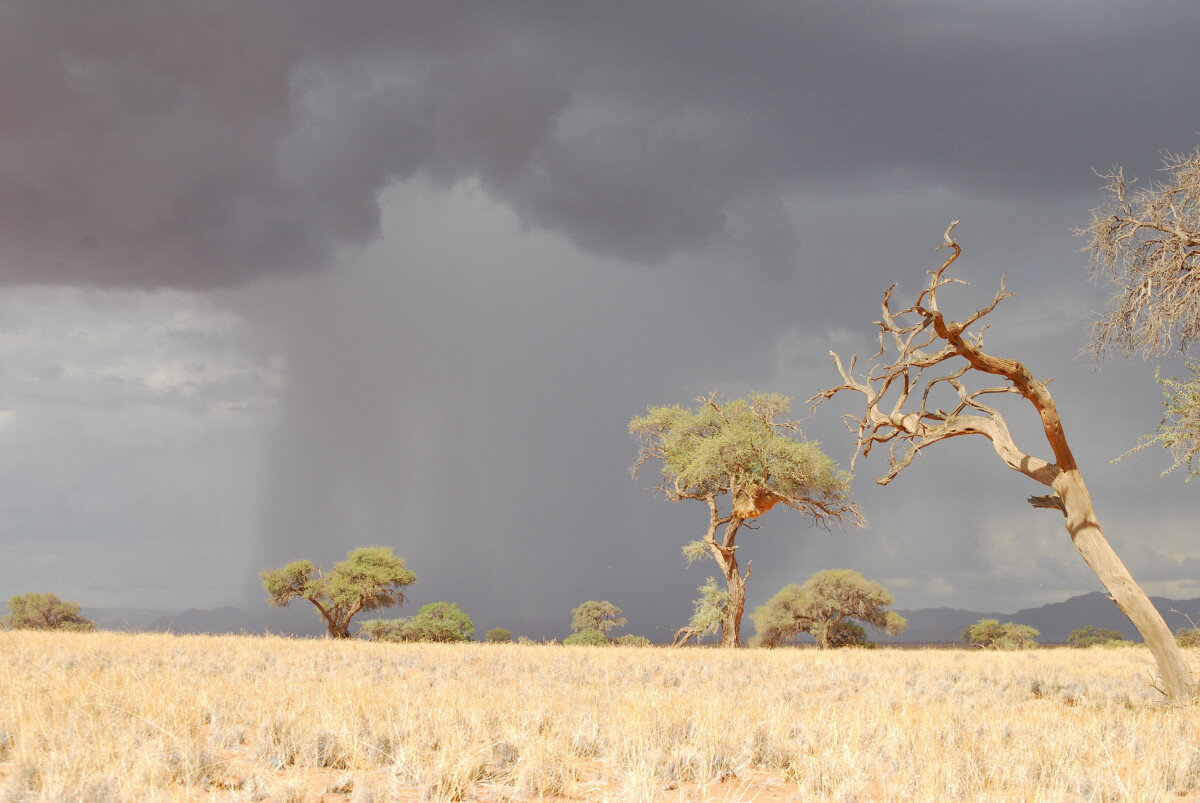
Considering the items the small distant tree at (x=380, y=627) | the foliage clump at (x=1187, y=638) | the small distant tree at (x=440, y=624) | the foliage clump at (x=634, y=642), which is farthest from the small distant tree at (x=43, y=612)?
the foliage clump at (x=1187, y=638)

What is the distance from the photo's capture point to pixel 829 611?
197 feet

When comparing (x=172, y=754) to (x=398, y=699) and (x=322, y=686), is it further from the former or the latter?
(x=322, y=686)

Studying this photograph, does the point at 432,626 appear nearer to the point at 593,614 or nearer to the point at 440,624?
the point at 440,624

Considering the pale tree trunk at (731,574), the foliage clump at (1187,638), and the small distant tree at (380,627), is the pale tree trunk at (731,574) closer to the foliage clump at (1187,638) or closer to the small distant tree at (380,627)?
the foliage clump at (1187,638)

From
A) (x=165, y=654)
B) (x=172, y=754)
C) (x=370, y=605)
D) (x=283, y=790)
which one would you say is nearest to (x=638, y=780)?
(x=283, y=790)

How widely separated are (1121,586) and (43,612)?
8237 centimetres

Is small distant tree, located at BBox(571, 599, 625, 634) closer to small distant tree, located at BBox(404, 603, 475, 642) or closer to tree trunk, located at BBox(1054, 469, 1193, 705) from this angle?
small distant tree, located at BBox(404, 603, 475, 642)

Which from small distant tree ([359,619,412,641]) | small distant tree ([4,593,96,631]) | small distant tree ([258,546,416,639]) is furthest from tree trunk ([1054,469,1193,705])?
small distant tree ([4,593,96,631])

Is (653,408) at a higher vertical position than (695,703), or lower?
higher

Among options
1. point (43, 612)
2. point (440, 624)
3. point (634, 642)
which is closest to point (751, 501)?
point (634, 642)

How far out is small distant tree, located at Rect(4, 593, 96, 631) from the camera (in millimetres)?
65688

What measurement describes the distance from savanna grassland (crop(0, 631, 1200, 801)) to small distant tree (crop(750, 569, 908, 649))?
152ft

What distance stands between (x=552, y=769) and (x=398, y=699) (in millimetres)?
4202

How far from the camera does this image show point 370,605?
168ft
